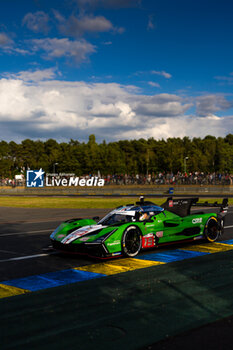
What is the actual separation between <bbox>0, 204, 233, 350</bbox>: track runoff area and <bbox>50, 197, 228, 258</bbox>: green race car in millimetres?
339

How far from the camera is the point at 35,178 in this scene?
62344 mm

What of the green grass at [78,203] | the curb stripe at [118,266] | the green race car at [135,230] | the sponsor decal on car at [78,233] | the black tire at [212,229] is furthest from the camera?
the green grass at [78,203]

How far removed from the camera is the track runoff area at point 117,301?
4.21 m

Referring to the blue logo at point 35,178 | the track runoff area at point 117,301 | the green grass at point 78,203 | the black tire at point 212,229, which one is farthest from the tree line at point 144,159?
the track runoff area at point 117,301

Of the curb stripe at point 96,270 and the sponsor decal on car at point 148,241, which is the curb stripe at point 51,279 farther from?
the sponsor decal on car at point 148,241

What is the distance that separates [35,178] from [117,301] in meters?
58.5

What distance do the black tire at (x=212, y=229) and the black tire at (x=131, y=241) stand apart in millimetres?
2824

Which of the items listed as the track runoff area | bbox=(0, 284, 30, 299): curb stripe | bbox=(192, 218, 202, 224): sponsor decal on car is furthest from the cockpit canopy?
bbox=(0, 284, 30, 299): curb stripe

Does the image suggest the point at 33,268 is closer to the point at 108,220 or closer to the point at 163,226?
the point at 108,220

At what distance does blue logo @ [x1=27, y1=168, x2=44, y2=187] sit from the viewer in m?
62.2

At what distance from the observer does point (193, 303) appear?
17.7 ft

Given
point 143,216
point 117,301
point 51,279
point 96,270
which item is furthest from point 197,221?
point 117,301

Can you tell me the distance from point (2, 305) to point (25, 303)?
0.34 meters

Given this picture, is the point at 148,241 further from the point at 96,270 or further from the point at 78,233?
the point at 96,270
